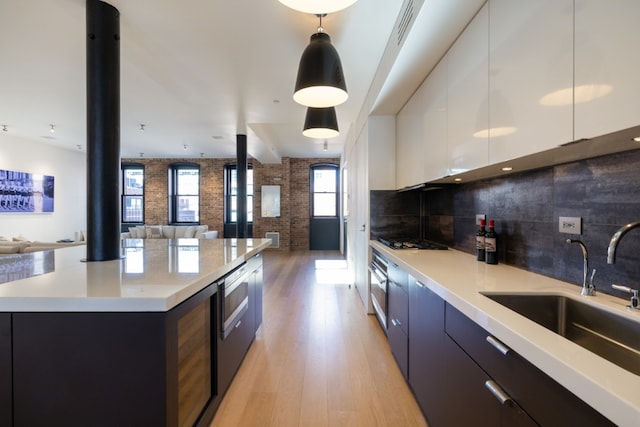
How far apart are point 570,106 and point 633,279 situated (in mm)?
710

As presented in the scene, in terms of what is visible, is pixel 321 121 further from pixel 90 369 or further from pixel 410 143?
pixel 90 369

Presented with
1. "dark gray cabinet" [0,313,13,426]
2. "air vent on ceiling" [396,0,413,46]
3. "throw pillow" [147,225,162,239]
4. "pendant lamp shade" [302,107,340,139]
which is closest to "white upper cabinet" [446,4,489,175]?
"air vent on ceiling" [396,0,413,46]

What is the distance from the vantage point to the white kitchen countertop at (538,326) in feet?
1.91

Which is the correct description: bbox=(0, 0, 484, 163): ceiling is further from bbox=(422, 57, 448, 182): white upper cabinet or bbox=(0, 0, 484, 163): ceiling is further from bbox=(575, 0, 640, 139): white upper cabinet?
bbox=(575, 0, 640, 139): white upper cabinet

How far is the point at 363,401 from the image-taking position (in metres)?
1.97

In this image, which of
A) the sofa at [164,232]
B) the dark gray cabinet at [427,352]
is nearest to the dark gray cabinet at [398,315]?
the dark gray cabinet at [427,352]

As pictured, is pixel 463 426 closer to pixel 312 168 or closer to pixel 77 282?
pixel 77 282

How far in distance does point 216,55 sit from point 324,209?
6775mm

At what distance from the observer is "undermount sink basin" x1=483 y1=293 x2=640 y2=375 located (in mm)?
973

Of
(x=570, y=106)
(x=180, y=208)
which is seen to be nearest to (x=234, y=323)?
(x=570, y=106)

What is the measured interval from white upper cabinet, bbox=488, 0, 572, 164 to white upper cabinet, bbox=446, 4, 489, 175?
2.5 inches

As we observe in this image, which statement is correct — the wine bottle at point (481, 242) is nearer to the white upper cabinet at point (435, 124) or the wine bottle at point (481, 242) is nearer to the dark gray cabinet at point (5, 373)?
the white upper cabinet at point (435, 124)

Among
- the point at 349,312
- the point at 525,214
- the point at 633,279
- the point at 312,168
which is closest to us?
the point at 633,279

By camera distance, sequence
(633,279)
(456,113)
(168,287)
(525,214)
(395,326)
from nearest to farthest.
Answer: (633,279)
(168,287)
(525,214)
(456,113)
(395,326)
